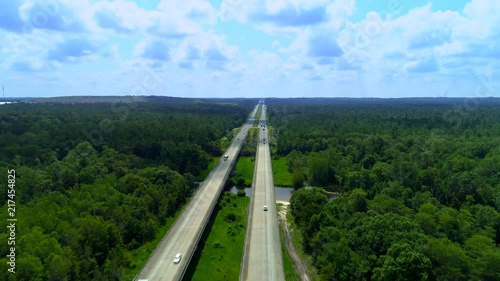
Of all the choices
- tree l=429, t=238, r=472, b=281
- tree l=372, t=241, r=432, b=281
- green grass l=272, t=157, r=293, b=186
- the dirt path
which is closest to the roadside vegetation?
green grass l=272, t=157, r=293, b=186

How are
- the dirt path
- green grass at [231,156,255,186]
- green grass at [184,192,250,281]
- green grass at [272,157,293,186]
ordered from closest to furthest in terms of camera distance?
the dirt path
green grass at [184,192,250,281]
green grass at [231,156,255,186]
green grass at [272,157,293,186]

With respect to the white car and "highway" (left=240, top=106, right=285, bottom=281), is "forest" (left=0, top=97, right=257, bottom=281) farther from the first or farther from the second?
"highway" (left=240, top=106, right=285, bottom=281)

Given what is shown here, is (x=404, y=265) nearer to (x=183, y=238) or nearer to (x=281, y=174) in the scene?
(x=183, y=238)

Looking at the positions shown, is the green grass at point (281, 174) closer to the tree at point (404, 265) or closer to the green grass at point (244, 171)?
the green grass at point (244, 171)

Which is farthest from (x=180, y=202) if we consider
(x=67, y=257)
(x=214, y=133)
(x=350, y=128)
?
(x=350, y=128)

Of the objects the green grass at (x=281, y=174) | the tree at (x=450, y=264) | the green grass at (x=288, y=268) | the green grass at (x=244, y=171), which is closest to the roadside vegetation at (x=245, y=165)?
the green grass at (x=244, y=171)

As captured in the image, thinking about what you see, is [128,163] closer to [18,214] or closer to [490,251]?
[18,214]

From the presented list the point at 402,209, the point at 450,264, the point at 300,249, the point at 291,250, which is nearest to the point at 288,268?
the point at 291,250
